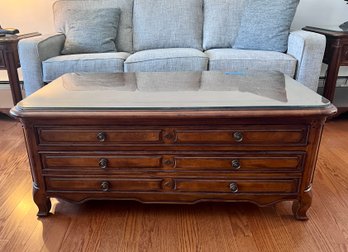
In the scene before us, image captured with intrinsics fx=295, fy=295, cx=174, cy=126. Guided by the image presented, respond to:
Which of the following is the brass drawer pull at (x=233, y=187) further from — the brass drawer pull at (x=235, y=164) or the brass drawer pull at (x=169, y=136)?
the brass drawer pull at (x=169, y=136)

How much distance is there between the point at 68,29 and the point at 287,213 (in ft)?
6.52

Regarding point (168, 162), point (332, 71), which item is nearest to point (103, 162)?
point (168, 162)

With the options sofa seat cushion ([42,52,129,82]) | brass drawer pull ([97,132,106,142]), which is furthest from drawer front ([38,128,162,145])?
sofa seat cushion ([42,52,129,82])

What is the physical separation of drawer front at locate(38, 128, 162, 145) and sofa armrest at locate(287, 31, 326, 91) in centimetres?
127

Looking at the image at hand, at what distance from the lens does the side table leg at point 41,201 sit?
1202 mm

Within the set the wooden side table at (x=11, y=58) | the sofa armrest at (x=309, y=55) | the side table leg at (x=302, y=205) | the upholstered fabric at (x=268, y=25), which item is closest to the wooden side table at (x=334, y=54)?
the sofa armrest at (x=309, y=55)

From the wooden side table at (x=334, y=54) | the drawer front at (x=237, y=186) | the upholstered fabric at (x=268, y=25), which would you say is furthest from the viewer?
the upholstered fabric at (x=268, y=25)

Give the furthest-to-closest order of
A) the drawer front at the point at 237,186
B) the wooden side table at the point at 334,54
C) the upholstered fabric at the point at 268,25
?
the upholstered fabric at the point at 268,25 < the wooden side table at the point at 334,54 < the drawer front at the point at 237,186

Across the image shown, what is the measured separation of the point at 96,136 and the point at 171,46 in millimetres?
1412

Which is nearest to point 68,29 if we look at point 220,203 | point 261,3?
point 261,3

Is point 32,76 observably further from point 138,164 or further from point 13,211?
point 138,164

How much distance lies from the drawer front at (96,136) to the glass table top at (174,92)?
9cm

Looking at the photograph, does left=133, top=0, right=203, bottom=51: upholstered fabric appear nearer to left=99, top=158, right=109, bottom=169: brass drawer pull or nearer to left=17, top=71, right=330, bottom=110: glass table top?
left=17, top=71, right=330, bottom=110: glass table top

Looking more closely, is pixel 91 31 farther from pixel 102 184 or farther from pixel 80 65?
pixel 102 184
